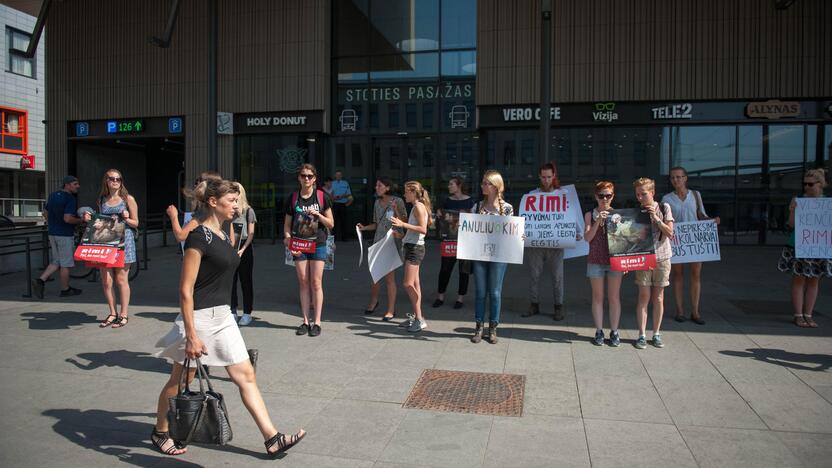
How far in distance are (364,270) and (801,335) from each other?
24.7ft

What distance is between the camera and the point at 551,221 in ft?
25.3

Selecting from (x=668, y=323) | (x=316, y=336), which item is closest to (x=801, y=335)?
(x=668, y=323)

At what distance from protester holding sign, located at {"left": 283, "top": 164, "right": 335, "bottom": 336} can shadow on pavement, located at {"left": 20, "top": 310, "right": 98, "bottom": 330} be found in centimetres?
287

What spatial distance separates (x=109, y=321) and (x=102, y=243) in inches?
37.7

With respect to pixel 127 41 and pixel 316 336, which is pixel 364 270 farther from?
pixel 127 41

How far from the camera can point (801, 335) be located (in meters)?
7.00

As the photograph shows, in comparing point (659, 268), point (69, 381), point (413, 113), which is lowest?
point (69, 381)

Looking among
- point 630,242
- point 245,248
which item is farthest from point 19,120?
point 630,242

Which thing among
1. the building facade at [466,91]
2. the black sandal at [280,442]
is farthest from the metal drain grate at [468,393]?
the building facade at [466,91]

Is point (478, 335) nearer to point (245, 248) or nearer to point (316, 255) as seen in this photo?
point (316, 255)

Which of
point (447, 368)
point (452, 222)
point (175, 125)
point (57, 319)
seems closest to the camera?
point (447, 368)

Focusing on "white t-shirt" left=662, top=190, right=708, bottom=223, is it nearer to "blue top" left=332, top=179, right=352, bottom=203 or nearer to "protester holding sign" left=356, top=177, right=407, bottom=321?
"protester holding sign" left=356, top=177, right=407, bottom=321

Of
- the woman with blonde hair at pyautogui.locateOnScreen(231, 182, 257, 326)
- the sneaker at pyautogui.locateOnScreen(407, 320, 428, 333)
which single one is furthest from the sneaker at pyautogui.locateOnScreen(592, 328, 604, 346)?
the woman with blonde hair at pyautogui.locateOnScreen(231, 182, 257, 326)

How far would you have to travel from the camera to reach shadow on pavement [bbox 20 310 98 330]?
24.8 ft
